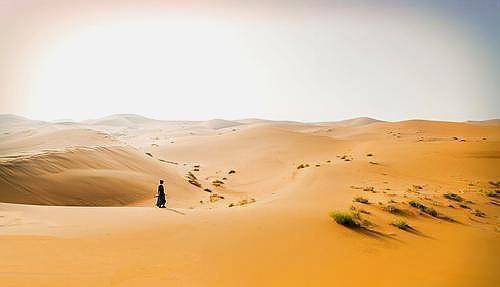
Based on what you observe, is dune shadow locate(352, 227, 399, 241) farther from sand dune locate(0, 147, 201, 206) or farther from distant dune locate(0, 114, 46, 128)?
distant dune locate(0, 114, 46, 128)

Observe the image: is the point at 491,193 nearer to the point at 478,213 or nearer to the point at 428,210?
the point at 478,213

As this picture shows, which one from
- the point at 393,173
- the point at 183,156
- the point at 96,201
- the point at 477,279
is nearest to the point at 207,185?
the point at 96,201

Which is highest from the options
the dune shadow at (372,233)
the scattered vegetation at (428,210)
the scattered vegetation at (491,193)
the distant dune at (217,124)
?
the distant dune at (217,124)

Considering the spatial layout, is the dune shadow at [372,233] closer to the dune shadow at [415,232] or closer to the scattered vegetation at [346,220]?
the scattered vegetation at [346,220]

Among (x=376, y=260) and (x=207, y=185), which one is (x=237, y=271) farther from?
(x=207, y=185)

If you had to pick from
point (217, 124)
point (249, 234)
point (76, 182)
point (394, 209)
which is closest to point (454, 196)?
point (394, 209)

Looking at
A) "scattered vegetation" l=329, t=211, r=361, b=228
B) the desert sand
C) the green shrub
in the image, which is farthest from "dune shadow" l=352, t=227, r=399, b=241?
the green shrub

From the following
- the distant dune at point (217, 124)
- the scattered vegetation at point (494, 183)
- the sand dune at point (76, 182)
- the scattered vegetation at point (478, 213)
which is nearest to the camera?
the scattered vegetation at point (478, 213)

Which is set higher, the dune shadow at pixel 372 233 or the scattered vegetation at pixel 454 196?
the dune shadow at pixel 372 233

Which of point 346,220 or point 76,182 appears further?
point 76,182

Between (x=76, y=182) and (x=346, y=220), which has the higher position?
(x=346, y=220)

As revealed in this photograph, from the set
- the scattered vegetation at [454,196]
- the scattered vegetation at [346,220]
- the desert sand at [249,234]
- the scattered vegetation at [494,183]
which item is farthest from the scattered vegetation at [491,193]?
the scattered vegetation at [346,220]

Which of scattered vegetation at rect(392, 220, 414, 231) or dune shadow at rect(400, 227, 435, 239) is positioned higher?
scattered vegetation at rect(392, 220, 414, 231)

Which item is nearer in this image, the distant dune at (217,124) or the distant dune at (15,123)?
the distant dune at (15,123)
